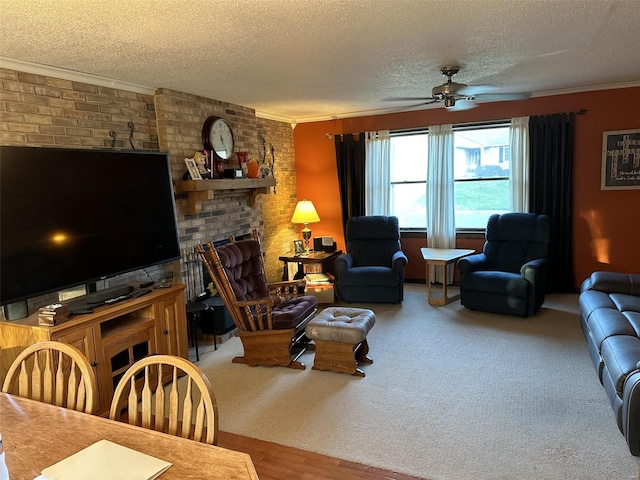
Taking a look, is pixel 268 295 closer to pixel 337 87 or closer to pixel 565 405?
pixel 337 87

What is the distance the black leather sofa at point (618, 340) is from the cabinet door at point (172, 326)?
2938mm

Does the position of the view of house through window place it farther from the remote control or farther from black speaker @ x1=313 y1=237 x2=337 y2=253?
the remote control

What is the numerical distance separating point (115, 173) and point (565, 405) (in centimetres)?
346

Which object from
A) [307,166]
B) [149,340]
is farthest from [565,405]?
[307,166]

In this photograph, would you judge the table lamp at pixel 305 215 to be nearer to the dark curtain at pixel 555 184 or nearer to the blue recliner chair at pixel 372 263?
the blue recliner chair at pixel 372 263

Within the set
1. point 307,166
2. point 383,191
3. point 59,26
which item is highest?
point 59,26

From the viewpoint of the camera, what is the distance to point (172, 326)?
11.1 ft

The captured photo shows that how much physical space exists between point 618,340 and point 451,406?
1098 mm

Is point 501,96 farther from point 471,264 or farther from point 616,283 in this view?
point 616,283

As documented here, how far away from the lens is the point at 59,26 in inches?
94.8

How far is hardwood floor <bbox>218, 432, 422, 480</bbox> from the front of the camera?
226cm

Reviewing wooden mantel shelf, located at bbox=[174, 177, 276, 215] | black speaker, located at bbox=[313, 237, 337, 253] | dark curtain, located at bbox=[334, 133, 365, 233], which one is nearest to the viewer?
wooden mantel shelf, located at bbox=[174, 177, 276, 215]

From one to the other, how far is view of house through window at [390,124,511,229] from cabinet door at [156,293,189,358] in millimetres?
3599

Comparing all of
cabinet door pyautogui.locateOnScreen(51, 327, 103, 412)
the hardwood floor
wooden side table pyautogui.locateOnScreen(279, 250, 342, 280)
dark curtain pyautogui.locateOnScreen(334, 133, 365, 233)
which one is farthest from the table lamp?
the hardwood floor
